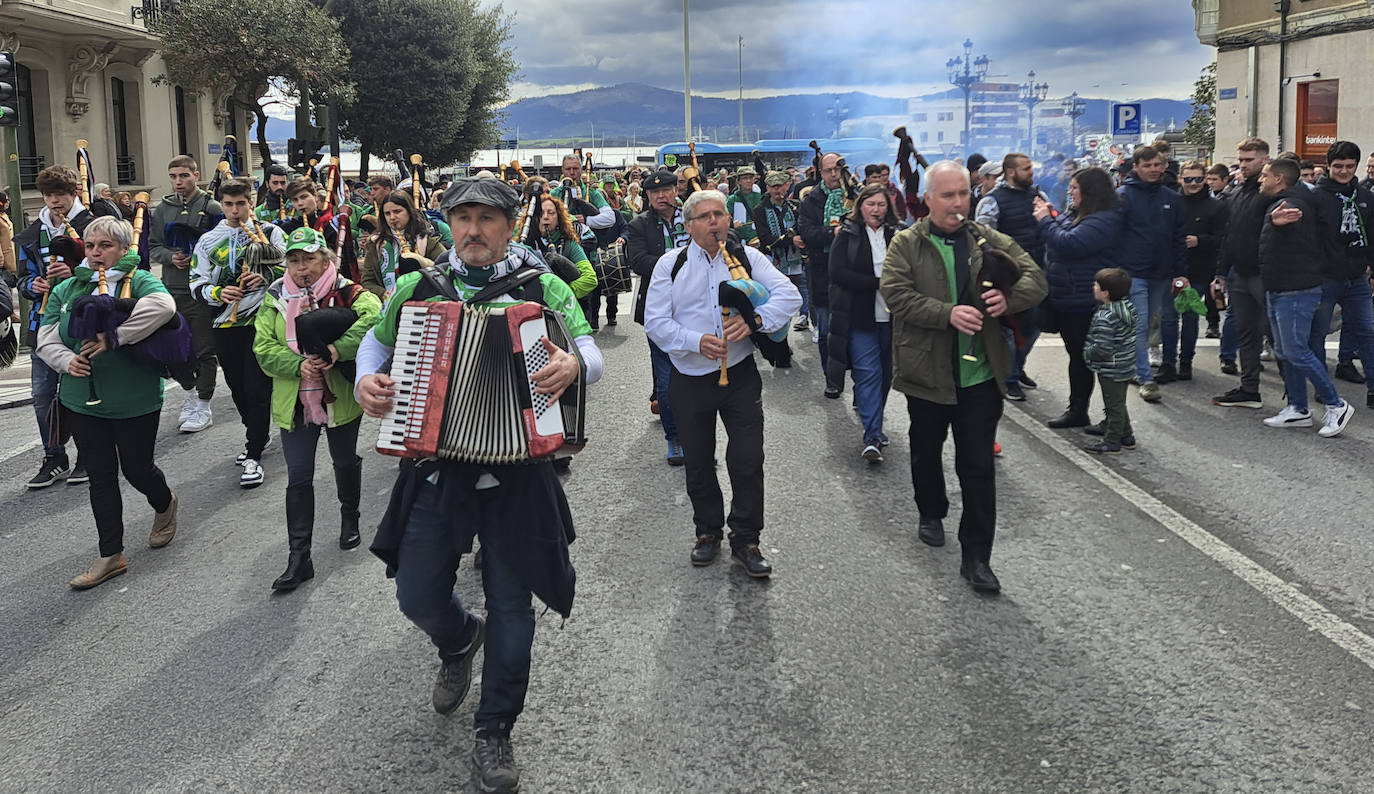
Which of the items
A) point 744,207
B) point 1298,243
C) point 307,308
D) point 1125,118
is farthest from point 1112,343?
point 1125,118

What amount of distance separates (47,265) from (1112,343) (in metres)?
7.20

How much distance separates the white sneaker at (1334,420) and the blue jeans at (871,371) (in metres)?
3.01

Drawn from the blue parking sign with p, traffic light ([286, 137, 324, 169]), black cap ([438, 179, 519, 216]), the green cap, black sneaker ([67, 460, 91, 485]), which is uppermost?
the blue parking sign with p

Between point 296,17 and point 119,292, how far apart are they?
25117mm

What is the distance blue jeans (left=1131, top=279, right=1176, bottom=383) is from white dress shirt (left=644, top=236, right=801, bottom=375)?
4.25m

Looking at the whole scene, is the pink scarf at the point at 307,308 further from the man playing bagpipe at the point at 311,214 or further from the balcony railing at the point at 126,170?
the balcony railing at the point at 126,170

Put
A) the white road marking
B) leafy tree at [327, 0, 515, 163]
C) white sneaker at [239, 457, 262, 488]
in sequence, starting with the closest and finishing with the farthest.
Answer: the white road marking, white sneaker at [239, 457, 262, 488], leafy tree at [327, 0, 515, 163]

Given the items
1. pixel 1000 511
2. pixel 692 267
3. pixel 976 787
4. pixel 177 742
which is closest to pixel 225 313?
pixel 692 267

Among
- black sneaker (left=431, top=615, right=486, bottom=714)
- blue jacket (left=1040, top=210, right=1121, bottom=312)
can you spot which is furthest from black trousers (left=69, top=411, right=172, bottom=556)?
blue jacket (left=1040, top=210, right=1121, bottom=312)

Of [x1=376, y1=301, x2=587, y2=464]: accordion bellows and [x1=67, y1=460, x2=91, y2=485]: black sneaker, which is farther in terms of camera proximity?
[x1=67, y1=460, x2=91, y2=485]: black sneaker

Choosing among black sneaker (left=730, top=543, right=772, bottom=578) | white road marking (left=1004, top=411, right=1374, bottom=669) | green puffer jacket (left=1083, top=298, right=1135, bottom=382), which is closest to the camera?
white road marking (left=1004, top=411, right=1374, bottom=669)

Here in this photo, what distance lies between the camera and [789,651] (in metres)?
4.43

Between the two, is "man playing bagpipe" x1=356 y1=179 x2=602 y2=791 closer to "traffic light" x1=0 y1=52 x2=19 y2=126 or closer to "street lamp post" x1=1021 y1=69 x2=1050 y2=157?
"traffic light" x1=0 y1=52 x2=19 y2=126

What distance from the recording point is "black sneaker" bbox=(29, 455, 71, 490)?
24.3 ft
